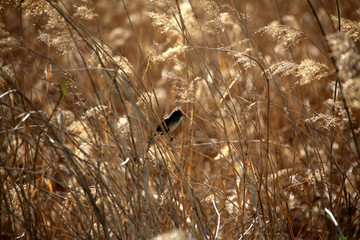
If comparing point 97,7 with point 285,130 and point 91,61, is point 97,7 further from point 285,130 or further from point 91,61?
point 285,130

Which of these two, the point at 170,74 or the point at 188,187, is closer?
the point at 188,187

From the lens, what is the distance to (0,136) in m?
2.03

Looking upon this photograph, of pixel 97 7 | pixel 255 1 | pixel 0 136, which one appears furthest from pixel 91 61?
pixel 255 1

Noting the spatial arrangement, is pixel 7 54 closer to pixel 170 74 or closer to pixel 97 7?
pixel 97 7

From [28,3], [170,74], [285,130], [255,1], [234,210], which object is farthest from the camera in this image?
[255,1]

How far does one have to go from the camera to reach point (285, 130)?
3322 mm

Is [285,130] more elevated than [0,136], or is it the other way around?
[0,136]

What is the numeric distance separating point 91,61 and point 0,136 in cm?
69

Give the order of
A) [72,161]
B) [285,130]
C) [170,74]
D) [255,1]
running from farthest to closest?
[255,1] → [285,130] → [170,74] → [72,161]

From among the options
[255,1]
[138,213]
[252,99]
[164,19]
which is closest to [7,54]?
[164,19]

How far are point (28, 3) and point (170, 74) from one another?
78cm

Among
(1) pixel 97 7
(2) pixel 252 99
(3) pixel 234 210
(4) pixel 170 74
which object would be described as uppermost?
(1) pixel 97 7

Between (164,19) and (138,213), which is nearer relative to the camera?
(138,213)

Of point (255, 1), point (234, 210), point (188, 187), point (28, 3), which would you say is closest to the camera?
point (188, 187)
